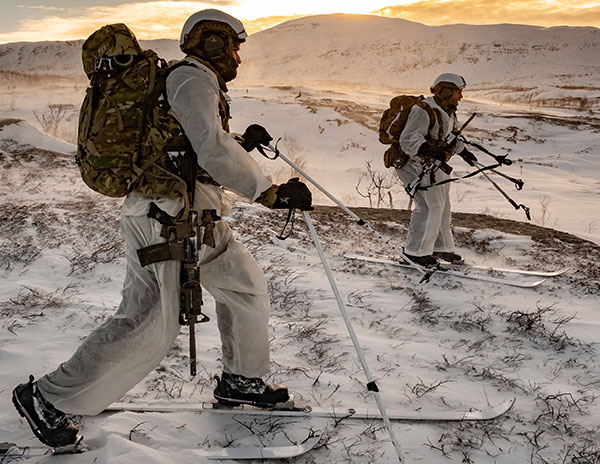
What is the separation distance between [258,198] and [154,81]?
0.73 metres

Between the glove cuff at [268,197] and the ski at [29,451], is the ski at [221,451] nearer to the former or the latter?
the ski at [29,451]

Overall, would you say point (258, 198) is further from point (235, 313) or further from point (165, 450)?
point (165, 450)

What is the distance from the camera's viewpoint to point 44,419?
2.45 meters

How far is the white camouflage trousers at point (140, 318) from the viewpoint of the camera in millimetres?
2438

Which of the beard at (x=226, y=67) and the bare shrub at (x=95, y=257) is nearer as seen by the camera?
the beard at (x=226, y=67)

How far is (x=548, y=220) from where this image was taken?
1007 centimetres

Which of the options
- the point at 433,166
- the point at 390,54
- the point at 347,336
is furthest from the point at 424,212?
the point at 390,54

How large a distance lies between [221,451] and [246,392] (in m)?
0.44

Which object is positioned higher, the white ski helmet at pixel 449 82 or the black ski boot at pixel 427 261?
the white ski helmet at pixel 449 82

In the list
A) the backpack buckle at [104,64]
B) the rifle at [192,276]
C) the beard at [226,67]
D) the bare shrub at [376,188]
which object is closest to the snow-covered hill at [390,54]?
the bare shrub at [376,188]

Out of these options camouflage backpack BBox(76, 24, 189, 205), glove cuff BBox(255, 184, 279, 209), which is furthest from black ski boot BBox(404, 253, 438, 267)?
camouflage backpack BBox(76, 24, 189, 205)

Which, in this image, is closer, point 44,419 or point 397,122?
point 44,419

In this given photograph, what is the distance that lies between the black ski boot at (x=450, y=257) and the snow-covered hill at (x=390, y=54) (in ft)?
203

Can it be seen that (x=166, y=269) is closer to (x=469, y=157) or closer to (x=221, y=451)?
(x=221, y=451)
